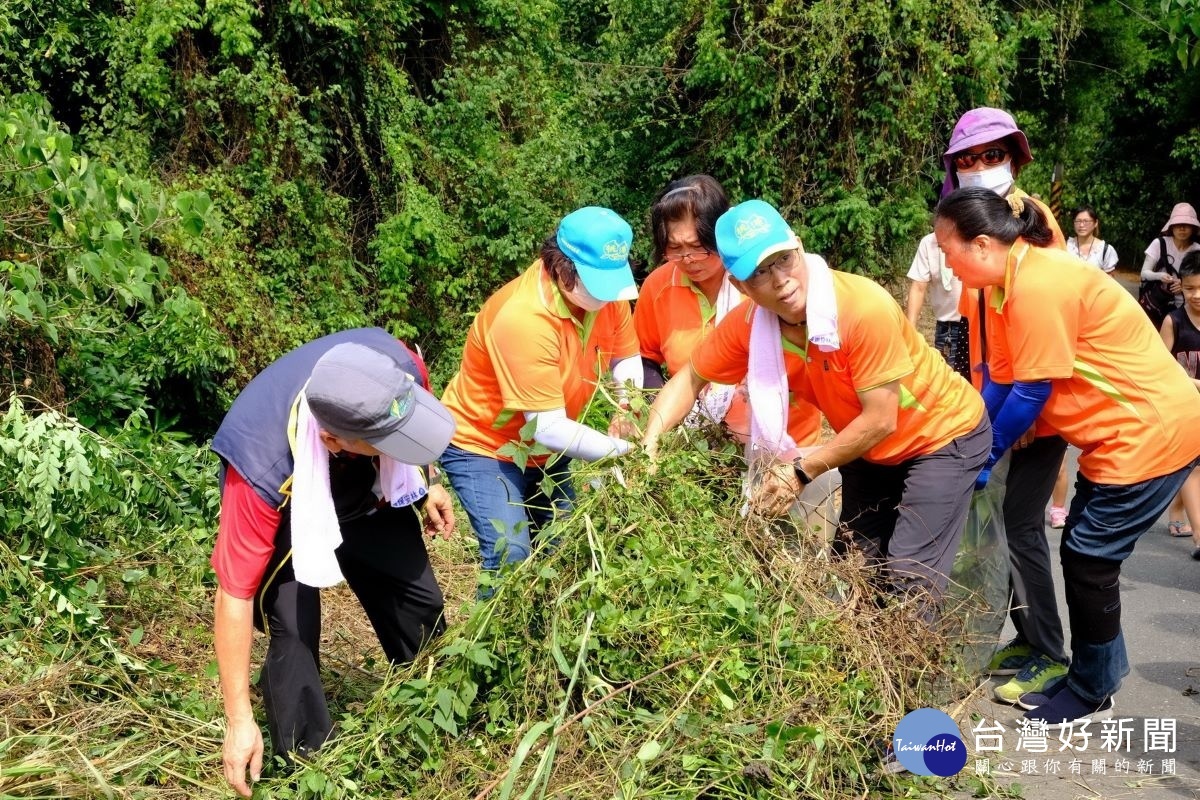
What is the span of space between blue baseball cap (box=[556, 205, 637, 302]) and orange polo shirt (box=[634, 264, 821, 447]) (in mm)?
573

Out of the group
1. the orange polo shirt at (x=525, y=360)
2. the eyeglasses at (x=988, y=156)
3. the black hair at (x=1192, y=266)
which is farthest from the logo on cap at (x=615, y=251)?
the black hair at (x=1192, y=266)

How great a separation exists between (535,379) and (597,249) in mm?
461

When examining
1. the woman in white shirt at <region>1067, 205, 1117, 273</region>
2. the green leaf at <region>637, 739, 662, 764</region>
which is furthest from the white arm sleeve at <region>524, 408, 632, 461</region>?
the woman in white shirt at <region>1067, 205, 1117, 273</region>

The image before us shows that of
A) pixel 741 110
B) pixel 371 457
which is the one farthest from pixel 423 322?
pixel 371 457

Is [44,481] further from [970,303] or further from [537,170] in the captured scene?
[537,170]

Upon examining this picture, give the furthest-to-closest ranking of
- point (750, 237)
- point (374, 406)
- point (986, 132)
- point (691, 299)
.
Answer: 1. point (986, 132)
2. point (691, 299)
3. point (750, 237)
4. point (374, 406)

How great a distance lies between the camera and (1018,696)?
13.8 feet

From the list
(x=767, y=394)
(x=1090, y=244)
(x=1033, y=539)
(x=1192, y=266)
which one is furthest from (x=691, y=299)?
(x=1090, y=244)

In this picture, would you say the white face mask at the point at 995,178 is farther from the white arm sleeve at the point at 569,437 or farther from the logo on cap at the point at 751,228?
the white arm sleeve at the point at 569,437

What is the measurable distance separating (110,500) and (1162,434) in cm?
391

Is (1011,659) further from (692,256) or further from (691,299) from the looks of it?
(692,256)

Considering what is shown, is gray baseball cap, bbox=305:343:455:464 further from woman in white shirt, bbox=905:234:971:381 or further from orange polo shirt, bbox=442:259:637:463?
woman in white shirt, bbox=905:234:971:381

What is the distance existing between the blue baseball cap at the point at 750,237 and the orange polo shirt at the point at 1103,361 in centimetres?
89

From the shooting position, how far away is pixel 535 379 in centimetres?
365
